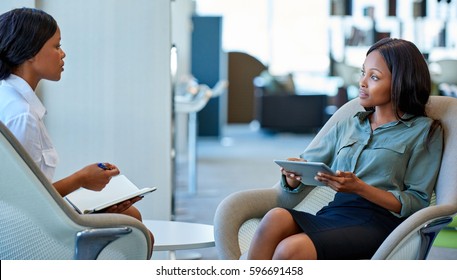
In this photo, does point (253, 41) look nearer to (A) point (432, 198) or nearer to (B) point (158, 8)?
(B) point (158, 8)

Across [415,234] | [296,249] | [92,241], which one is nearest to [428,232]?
[415,234]

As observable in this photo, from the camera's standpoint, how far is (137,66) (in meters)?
3.40

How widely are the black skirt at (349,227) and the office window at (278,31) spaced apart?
12035mm

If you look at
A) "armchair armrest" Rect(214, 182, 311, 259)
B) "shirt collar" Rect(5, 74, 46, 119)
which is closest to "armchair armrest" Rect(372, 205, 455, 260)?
"armchair armrest" Rect(214, 182, 311, 259)

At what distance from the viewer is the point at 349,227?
2146mm

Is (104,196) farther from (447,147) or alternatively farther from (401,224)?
(447,147)

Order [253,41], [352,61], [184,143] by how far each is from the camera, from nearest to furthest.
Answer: [184,143], [352,61], [253,41]

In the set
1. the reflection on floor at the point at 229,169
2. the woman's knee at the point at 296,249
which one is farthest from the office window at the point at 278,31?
the woman's knee at the point at 296,249

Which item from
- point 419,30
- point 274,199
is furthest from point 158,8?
point 419,30

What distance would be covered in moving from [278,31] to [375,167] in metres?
12.3

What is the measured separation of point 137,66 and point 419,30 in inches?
342

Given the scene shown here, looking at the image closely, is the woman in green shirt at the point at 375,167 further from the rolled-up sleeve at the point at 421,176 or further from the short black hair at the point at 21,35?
the short black hair at the point at 21,35

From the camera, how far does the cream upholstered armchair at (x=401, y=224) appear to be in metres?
2.01

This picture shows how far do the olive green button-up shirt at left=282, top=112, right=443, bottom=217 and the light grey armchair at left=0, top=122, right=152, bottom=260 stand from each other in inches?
29.0
